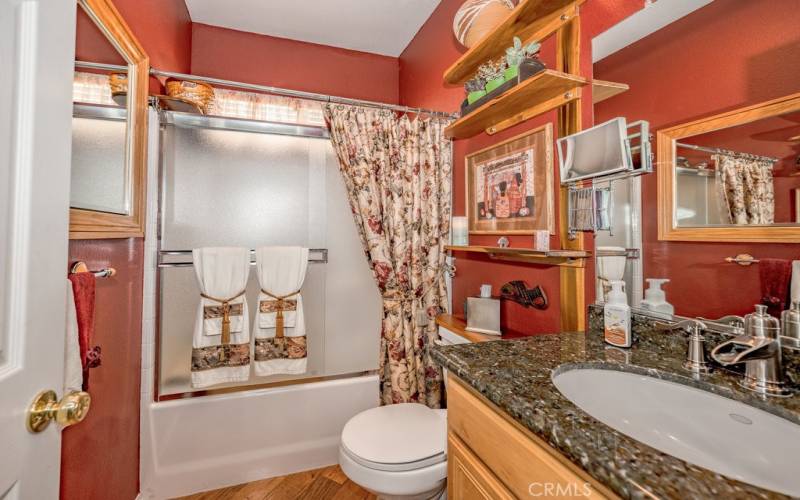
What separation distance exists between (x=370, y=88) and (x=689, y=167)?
7.57ft

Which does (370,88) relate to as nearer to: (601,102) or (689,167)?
(601,102)

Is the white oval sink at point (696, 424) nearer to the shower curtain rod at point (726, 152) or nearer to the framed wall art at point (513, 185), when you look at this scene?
the shower curtain rod at point (726, 152)

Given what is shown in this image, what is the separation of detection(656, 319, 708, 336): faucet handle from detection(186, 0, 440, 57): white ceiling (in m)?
2.11

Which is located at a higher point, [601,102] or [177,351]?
[601,102]

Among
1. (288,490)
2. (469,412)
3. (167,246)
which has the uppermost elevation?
(167,246)

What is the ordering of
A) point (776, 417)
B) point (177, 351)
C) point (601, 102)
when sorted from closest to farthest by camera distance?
point (776, 417)
point (601, 102)
point (177, 351)

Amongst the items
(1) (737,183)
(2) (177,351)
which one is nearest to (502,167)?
(1) (737,183)

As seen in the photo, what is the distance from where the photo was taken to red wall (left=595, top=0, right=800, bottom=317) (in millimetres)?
715

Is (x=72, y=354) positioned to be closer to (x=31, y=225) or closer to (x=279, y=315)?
(x=31, y=225)

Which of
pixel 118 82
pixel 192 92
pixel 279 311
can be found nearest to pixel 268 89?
pixel 192 92

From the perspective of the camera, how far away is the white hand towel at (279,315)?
1769mm

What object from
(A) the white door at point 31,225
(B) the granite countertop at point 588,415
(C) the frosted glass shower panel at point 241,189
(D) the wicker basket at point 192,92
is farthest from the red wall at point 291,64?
(B) the granite countertop at point 588,415

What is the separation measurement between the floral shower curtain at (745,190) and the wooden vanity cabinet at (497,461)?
680mm

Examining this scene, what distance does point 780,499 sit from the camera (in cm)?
39
